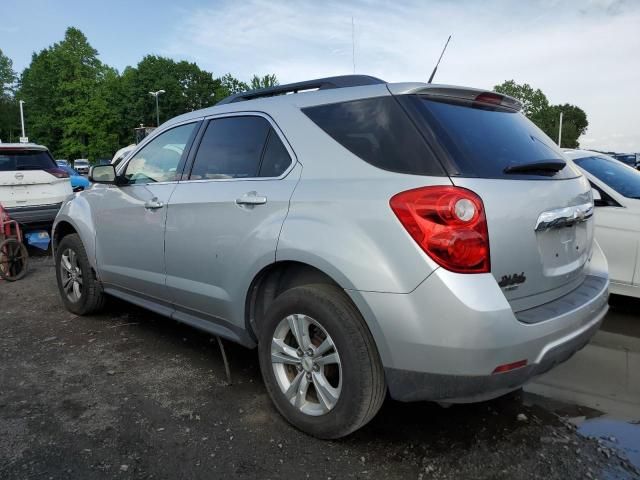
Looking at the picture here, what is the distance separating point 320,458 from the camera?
8.90 feet

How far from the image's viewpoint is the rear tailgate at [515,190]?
2428mm

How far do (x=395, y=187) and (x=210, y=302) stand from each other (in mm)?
1552

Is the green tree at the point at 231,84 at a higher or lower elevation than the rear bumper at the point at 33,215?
higher

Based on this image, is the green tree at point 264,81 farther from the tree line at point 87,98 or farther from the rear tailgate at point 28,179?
the rear tailgate at point 28,179

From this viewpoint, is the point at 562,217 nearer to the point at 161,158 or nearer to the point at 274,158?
the point at 274,158

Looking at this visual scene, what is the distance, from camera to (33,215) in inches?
334

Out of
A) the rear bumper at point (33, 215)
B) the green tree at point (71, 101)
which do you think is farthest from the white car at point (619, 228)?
the green tree at point (71, 101)

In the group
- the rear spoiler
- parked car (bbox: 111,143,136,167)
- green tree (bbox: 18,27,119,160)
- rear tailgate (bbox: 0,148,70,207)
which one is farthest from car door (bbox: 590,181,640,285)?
green tree (bbox: 18,27,119,160)

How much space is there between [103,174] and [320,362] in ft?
9.09

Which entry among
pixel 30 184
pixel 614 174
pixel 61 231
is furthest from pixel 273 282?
pixel 30 184

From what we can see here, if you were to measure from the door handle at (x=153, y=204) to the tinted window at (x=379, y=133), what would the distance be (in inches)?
57.1

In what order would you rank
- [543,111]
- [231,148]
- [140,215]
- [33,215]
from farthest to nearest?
[543,111]
[33,215]
[140,215]
[231,148]

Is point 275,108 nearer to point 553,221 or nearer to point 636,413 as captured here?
point 553,221

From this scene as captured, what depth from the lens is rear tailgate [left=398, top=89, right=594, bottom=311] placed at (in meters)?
2.43
